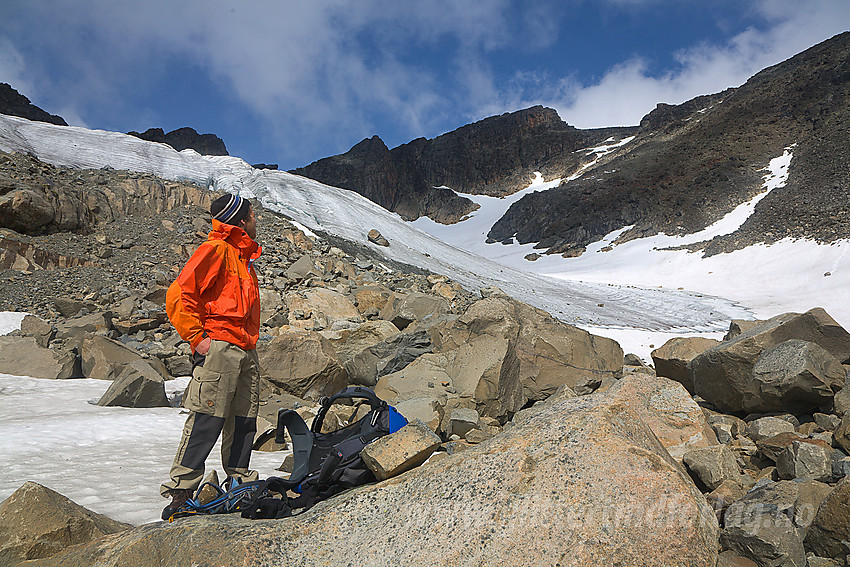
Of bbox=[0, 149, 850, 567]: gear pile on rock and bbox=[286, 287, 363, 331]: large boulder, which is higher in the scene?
bbox=[286, 287, 363, 331]: large boulder

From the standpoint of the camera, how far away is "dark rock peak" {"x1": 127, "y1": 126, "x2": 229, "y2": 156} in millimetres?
90312

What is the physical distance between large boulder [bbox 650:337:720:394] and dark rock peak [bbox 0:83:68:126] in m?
66.2

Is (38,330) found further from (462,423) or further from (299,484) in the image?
(299,484)

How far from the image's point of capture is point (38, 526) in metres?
1.75

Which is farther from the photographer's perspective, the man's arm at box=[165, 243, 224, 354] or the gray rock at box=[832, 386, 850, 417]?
the gray rock at box=[832, 386, 850, 417]

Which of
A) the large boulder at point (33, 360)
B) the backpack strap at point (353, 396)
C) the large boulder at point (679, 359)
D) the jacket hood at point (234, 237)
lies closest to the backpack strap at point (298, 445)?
the backpack strap at point (353, 396)

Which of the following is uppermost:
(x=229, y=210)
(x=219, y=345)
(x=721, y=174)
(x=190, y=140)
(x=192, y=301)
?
(x=190, y=140)

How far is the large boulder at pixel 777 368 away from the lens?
3086 millimetres

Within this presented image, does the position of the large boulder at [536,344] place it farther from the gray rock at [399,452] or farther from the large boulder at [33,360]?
the large boulder at [33,360]

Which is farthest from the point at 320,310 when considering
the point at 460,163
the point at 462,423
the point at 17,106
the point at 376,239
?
the point at 460,163

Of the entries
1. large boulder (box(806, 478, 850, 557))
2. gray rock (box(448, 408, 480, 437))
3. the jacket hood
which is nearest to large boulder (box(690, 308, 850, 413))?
large boulder (box(806, 478, 850, 557))

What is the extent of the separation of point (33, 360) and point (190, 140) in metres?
102

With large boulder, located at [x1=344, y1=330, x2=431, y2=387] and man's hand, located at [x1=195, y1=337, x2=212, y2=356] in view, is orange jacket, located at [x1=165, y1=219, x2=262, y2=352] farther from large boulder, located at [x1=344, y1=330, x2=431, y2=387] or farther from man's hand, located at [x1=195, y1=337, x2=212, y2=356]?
large boulder, located at [x1=344, y1=330, x2=431, y2=387]

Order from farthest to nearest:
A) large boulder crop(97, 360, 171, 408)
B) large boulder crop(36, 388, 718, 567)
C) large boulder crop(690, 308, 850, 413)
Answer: large boulder crop(97, 360, 171, 408) → large boulder crop(690, 308, 850, 413) → large boulder crop(36, 388, 718, 567)
